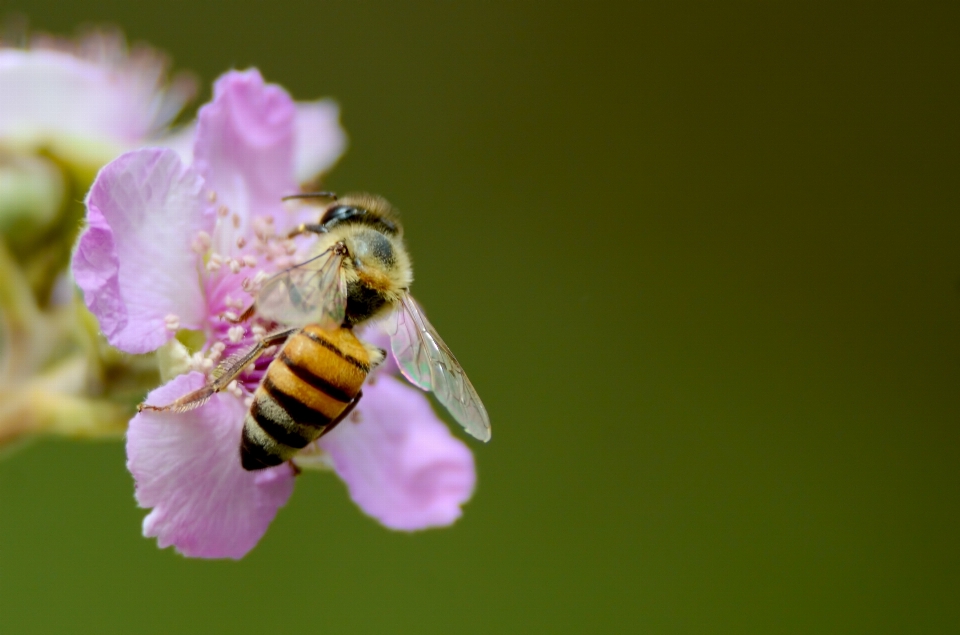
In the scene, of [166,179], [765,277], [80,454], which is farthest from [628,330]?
[166,179]

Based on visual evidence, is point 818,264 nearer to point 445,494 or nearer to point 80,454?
point 80,454

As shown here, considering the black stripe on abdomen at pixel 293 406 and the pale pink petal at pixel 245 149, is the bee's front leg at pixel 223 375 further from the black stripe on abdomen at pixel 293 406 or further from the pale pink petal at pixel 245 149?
the pale pink petal at pixel 245 149

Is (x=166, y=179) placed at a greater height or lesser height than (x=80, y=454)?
lesser

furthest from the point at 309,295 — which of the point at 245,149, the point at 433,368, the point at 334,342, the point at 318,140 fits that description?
the point at 318,140

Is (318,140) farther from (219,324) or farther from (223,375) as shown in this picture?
(223,375)

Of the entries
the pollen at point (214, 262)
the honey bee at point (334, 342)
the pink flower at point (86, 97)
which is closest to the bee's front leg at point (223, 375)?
the honey bee at point (334, 342)

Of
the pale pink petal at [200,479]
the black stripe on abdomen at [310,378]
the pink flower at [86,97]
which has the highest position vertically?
the pink flower at [86,97]
